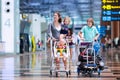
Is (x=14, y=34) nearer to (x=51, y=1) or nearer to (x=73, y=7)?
(x=51, y=1)

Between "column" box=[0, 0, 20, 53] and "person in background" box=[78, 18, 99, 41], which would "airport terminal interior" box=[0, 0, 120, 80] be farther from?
"person in background" box=[78, 18, 99, 41]

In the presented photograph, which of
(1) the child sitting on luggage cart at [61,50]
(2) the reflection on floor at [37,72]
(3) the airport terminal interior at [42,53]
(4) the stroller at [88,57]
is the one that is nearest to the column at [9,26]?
(3) the airport terminal interior at [42,53]

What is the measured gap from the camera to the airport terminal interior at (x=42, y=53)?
11.0 metres

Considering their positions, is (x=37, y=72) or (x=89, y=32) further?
(x=37, y=72)

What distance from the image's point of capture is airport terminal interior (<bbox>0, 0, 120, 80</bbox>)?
1103 cm

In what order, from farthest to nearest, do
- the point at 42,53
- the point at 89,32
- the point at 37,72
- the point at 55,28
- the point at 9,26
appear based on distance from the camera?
the point at 42,53, the point at 9,26, the point at 37,72, the point at 89,32, the point at 55,28

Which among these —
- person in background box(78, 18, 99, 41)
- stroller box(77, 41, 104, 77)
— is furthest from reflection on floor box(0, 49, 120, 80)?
person in background box(78, 18, 99, 41)

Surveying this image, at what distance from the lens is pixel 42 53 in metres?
36.2

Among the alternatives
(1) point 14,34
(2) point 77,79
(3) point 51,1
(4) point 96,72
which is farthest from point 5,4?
(2) point 77,79

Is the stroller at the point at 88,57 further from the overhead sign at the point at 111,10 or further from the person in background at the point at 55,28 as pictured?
the overhead sign at the point at 111,10

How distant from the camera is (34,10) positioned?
148 feet

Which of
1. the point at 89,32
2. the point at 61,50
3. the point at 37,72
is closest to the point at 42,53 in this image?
the point at 37,72

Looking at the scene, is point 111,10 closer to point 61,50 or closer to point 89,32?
point 89,32

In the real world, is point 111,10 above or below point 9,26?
above
